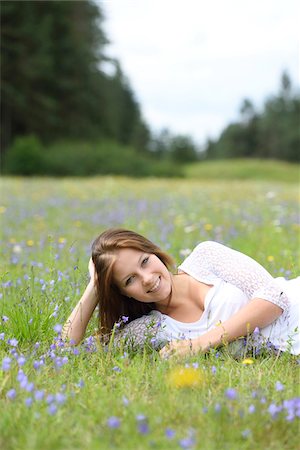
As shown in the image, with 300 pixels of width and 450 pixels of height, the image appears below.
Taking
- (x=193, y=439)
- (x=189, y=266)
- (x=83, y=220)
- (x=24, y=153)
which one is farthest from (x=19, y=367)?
(x=24, y=153)

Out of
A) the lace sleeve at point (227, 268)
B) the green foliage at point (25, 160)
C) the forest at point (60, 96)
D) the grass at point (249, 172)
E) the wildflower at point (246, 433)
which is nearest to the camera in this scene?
the wildflower at point (246, 433)

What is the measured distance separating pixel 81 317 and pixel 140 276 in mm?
426

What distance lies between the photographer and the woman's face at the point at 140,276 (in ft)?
10.8

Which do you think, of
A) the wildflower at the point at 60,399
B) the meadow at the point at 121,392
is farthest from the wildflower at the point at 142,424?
the wildflower at the point at 60,399

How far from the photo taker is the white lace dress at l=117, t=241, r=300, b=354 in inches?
129

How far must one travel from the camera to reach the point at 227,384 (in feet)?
8.54

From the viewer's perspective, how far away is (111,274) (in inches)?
131

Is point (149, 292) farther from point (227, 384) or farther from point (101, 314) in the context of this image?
point (227, 384)

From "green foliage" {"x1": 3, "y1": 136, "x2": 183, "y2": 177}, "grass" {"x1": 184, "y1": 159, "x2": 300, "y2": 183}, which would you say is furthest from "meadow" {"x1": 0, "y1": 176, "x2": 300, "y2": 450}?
"grass" {"x1": 184, "y1": 159, "x2": 300, "y2": 183}

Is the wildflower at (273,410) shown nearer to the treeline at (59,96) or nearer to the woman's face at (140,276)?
the woman's face at (140,276)

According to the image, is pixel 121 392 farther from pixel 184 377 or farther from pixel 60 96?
pixel 60 96

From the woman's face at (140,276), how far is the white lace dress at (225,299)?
0.16 m

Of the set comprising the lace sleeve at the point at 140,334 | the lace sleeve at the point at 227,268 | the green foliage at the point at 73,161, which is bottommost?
the lace sleeve at the point at 140,334

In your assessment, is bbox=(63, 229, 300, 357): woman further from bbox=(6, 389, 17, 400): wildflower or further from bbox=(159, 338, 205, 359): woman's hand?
bbox=(6, 389, 17, 400): wildflower
